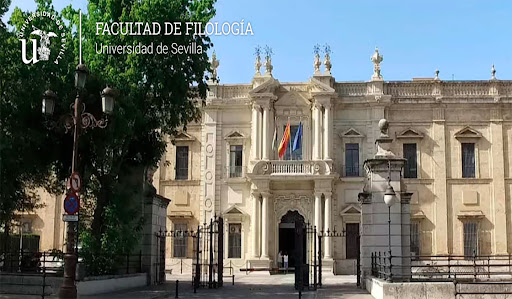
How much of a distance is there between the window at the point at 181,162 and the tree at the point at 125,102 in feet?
53.8

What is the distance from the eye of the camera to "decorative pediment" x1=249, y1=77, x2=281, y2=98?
3809 centimetres

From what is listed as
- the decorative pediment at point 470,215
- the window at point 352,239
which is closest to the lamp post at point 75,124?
the window at point 352,239

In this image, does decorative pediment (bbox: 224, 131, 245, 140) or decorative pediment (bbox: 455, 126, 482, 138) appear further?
decorative pediment (bbox: 224, 131, 245, 140)

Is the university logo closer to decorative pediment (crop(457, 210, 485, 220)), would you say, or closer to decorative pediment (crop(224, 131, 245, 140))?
decorative pediment (crop(224, 131, 245, 140))

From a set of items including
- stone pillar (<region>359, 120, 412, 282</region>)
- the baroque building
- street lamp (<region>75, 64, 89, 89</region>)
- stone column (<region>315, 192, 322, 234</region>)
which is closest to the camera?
street lamp (<region>75, 64, 89, 89</region>)

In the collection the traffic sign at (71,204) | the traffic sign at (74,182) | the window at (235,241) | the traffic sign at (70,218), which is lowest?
the window at (235,241)

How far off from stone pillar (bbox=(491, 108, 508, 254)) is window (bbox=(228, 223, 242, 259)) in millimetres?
14696

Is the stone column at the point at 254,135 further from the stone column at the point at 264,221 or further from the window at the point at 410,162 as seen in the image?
the window at the point at 410,162

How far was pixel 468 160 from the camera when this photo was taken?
3847 cm

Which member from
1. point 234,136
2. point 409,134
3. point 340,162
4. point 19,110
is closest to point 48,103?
point 19,110

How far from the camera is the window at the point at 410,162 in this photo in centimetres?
3847

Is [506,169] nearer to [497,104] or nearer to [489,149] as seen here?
[489,149]

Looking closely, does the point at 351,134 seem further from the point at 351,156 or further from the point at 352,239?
the point at 352,239

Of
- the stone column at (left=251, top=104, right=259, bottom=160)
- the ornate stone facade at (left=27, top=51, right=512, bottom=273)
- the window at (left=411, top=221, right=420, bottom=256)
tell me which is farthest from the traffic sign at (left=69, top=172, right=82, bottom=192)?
the window at (left=411, top=221, right=420, bottom=256)
